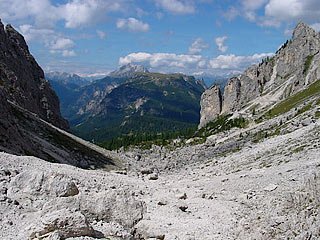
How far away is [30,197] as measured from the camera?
2100 cm

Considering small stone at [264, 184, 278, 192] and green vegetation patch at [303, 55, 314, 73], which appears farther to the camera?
green vegetation patch at [303, 55, 314, 73]

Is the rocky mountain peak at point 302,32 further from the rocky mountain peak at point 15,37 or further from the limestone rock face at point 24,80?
the rocky mountain peak at point 15,37

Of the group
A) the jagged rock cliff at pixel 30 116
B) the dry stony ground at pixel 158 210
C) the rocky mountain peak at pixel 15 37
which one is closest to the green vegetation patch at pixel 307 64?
the jagged rock cliff at pixel 30 116

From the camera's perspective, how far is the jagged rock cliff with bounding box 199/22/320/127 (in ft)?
462

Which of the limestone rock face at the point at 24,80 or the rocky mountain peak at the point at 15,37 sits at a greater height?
the rocky mountain peak at the point at 15,37

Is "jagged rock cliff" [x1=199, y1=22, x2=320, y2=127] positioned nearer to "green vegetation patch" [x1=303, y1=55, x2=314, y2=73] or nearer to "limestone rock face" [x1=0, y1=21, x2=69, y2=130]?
"green vegetation patch" [x1=303, y1=55, x2=314, y2=73]

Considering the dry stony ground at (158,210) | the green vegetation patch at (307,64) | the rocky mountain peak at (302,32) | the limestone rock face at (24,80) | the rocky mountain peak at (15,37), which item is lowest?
the dry stony ground at (158,210)

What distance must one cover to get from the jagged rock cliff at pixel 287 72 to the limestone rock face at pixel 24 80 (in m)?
100

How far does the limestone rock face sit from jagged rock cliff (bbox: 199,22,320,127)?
100 metres

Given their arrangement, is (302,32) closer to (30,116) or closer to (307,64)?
(307,64)

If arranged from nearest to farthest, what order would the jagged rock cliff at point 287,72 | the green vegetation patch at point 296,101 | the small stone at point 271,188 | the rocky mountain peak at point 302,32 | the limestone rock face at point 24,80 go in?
the small stone at point 271,188
the limestone rock face at point 24,80
the green vegetation patch at point 296,101
the jagged rock cliff at point 287,72
the rocky mountain peak at point 302,32

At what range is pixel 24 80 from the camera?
96438 mm

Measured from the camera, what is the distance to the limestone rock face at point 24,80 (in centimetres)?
8543

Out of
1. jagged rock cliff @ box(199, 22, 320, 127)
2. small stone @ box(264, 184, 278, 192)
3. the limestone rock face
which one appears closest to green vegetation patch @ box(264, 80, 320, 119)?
jagged rock cliff @ box(199, 22, 320, 127)
